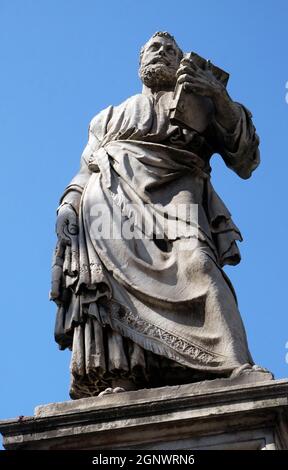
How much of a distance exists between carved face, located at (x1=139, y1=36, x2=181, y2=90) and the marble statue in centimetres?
1

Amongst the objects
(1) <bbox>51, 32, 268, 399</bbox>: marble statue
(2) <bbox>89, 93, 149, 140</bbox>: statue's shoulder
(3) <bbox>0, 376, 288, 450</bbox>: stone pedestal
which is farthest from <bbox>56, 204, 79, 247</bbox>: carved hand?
(3) <bbox>0, 376, 288, 450</bbox>: stone pedestal

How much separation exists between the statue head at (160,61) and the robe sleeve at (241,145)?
75 cm

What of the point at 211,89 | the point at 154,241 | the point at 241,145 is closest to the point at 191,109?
the point at 211,89

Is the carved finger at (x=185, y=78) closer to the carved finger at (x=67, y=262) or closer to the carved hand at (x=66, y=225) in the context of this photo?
the carved hand at (x=66, y=225)

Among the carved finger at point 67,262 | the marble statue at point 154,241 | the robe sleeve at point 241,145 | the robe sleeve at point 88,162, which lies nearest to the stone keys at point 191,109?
the marble statue at point 154,241

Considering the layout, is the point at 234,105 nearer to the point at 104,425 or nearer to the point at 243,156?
the point at 243,156

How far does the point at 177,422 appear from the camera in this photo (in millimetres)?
10000

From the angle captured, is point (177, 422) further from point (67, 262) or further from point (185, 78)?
point (185, 78)

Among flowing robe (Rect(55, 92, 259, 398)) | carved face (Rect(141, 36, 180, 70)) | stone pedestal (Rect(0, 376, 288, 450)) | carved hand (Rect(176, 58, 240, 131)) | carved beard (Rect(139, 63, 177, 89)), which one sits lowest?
stone pedestal (Rect(0, 376, 288, 450))

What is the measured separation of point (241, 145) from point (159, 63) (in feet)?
3.94

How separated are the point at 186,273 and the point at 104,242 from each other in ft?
2.71

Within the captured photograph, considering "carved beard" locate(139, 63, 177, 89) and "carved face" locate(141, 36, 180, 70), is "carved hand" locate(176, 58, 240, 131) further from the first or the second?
"carved face" locate(141, 36, 180, 70)

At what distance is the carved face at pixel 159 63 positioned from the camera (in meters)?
13.0

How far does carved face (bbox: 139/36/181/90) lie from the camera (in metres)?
13.0
